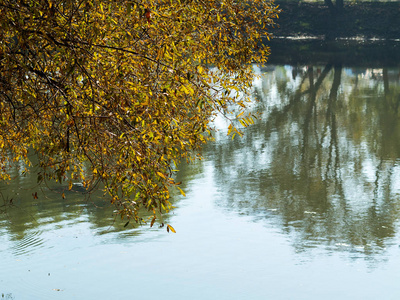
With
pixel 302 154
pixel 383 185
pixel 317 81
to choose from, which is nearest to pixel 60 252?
pixel 383 185

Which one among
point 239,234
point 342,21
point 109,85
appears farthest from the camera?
point 342,21

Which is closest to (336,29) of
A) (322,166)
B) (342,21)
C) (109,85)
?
(342,21)

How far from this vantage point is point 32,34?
6.98 meters

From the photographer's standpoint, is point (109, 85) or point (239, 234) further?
point (239, 234)

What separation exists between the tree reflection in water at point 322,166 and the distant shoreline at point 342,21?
1147 inches

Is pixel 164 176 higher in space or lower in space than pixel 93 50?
lower

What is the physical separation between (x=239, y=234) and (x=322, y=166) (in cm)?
674

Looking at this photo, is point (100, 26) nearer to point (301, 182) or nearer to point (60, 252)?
point (60, 252)

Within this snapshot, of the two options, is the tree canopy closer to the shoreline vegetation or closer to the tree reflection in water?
the tree reflection in water

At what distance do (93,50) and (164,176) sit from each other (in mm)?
1770

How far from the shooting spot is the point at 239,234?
45.4 feet

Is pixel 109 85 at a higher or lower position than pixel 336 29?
lower

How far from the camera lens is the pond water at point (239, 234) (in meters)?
11.3

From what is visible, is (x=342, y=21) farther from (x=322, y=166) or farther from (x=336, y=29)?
(x=322, y=166)
